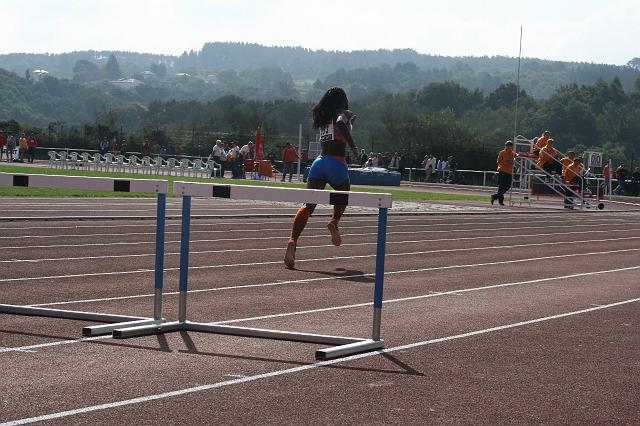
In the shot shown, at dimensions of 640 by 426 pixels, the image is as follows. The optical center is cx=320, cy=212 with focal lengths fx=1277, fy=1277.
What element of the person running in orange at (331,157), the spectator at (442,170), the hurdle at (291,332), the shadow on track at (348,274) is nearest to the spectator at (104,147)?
the spectator at (442,170)

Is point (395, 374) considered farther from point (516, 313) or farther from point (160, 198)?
point (516, 313)

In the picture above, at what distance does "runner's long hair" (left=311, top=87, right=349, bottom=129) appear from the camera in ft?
47.0

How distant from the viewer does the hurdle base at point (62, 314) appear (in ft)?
30.6

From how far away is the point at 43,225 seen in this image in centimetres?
1888

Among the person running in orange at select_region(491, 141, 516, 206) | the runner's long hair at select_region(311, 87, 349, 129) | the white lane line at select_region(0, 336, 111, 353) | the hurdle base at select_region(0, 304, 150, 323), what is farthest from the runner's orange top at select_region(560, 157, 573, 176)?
the white lane line at select_region(0, 336, 111, 353)

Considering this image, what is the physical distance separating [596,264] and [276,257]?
446 centimetres

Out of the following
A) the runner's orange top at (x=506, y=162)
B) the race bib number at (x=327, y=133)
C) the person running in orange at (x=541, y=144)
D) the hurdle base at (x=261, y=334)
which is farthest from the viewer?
the person running in orange at (x=541, y=144)

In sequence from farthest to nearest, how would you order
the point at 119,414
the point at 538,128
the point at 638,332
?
the point at 538,128
the point at 638,332
the point at 119,414

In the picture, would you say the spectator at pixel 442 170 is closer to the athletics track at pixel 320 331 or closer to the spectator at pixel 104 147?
the spectator at pixel 104 147

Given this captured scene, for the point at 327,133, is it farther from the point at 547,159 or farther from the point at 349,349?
the point at 547,159

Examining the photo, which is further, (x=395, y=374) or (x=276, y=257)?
(x=276, y=257)

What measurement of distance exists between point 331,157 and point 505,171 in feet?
76.9

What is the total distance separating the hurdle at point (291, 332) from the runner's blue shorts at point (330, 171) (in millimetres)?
4521

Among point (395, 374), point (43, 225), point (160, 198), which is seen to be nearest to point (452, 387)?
point (395, 374)
